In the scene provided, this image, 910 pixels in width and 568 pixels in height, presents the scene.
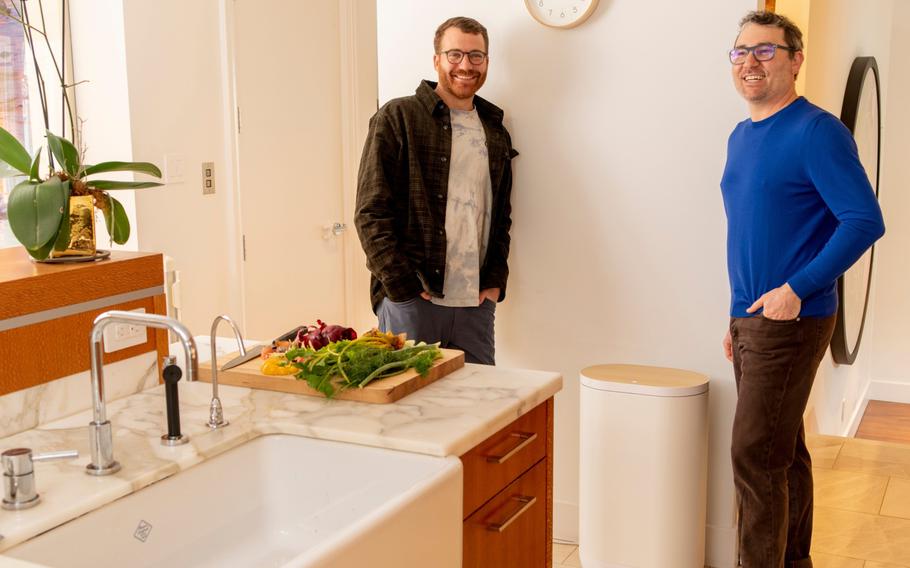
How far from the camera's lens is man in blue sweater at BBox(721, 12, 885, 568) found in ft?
8.36

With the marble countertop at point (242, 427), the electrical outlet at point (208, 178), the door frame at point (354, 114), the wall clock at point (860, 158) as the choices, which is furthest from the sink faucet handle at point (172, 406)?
the door frame at point (354, 114)

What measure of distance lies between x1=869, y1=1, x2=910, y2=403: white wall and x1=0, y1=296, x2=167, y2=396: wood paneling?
14.9 feet

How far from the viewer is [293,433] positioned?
183 centimetres

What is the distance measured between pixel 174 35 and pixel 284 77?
2.65ft

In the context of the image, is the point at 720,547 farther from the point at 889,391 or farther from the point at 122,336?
the point at 889,391

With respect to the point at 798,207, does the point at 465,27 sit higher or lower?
higher

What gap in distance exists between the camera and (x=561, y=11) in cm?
321

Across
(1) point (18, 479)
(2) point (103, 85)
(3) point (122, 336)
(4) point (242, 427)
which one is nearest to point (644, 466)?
(4) point (242, 427)

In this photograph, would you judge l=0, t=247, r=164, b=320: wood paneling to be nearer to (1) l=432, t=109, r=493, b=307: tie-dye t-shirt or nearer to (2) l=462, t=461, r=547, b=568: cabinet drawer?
(2) l=462, t=461, r=547, b=568: cabinet drawer

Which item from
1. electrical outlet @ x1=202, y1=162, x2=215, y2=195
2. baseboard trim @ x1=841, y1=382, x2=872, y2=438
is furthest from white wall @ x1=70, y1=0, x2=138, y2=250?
baseboard trim @ x1=841, y1=382, x2=872, y2=438

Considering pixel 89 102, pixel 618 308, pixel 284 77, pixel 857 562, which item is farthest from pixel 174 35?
pixel 857 562

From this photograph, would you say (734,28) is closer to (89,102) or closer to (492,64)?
(492,64)

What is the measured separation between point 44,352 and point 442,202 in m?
1.56

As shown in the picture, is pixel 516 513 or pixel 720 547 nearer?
pixel 516 513
